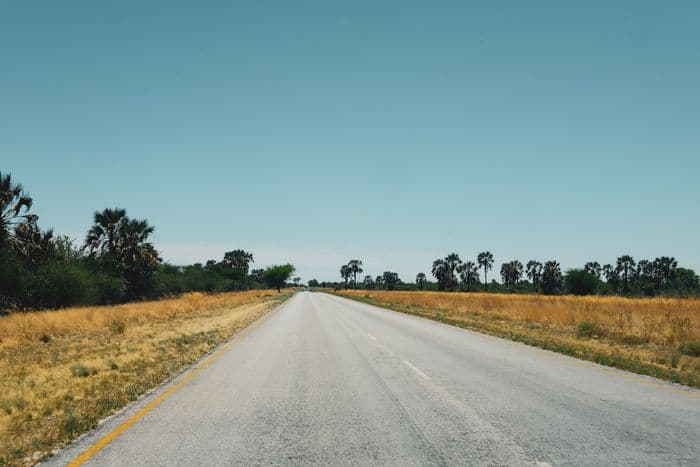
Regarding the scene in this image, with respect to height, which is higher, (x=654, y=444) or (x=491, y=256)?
(x=491, y=256)

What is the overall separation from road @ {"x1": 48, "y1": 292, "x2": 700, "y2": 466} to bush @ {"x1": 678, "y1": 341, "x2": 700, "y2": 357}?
568 centimetres

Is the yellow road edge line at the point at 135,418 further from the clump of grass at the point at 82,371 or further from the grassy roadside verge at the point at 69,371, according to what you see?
→ the clump of grass at the point at 82,371

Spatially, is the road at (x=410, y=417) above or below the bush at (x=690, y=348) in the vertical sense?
below

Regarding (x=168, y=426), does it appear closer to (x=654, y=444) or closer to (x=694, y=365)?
(x=654, y=444)

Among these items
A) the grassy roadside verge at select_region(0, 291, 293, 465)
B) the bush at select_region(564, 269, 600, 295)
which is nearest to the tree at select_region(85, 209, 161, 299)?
the grassy roadside verge at select_region(0, 291, 293, 465)

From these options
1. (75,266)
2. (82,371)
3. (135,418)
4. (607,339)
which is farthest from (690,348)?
(75,266)

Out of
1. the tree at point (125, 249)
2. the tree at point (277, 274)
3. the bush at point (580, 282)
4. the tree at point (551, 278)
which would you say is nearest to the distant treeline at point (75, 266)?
the tree at point (125, 249)

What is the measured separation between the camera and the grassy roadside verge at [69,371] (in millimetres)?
6023

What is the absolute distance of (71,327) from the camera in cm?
2086

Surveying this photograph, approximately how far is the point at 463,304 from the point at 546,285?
95948 mm

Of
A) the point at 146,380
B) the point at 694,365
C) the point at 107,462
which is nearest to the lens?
the point at 107,462

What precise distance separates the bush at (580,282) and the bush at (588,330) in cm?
8028

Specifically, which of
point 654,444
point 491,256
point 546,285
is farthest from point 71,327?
point 491,256

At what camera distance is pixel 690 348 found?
14547 millimetres
